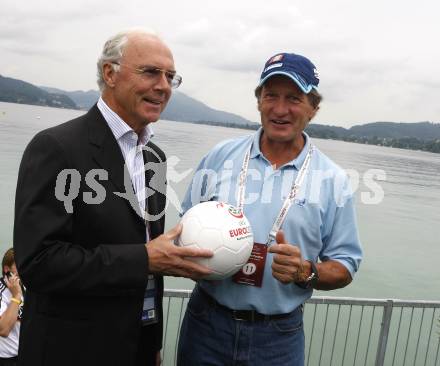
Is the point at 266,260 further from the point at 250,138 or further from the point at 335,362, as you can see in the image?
the point at 335,362

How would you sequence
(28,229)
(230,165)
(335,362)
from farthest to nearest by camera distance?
(335,362)
(230,165)
(28,229)

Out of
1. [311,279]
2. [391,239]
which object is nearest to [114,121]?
[311,279]

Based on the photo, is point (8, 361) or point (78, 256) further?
point (8, 361)

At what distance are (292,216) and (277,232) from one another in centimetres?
18

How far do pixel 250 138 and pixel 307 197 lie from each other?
58 cm

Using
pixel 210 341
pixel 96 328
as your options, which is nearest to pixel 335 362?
pixel 210 341

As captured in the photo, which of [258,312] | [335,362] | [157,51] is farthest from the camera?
[335,362]

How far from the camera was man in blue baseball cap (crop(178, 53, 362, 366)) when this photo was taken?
2.89 meters

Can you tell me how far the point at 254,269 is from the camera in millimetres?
2883

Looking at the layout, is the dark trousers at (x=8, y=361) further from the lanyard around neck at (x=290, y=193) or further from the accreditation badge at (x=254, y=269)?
the lanyard around neck at (x=290, y=193)

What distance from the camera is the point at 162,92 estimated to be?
2.75m

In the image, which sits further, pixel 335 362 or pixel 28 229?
pixel 335 362

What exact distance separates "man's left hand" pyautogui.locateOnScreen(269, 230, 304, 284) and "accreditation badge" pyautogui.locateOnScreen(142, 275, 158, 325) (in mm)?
710

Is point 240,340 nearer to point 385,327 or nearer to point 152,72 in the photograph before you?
point 152,72
